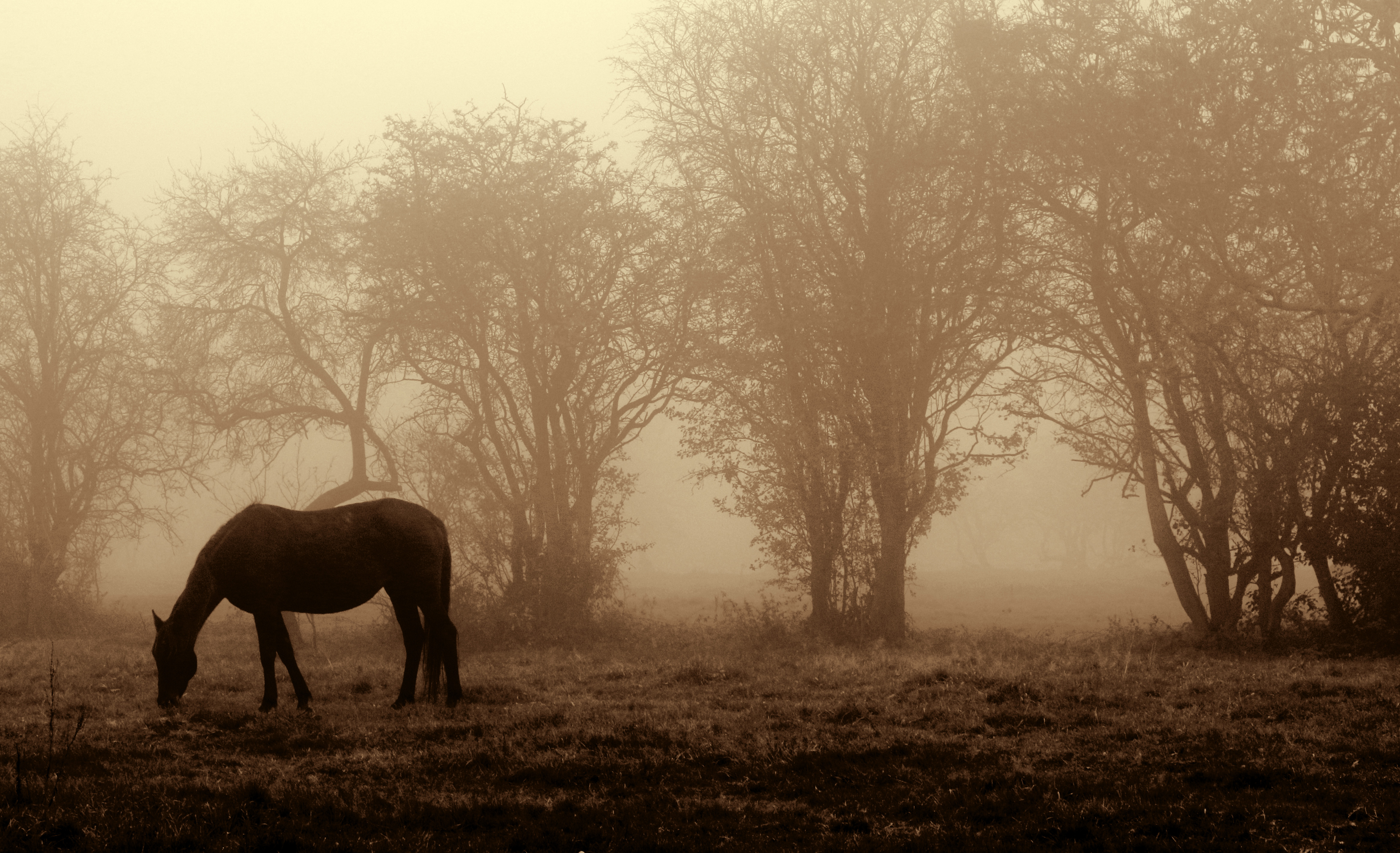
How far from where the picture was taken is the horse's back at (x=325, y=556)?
10.7 meters

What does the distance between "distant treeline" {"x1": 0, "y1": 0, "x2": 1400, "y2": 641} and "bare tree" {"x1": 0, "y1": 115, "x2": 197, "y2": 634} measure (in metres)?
0.10

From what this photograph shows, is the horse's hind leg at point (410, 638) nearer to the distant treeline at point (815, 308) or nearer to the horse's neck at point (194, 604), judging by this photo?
the horse's neck at point (194, 604)

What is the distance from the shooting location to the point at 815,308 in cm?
1866

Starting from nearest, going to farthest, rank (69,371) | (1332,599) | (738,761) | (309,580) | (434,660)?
(738,761) < (309,580) < (434,660) < (1332,599) < (69,371)

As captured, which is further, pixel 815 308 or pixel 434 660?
pixel 815 308

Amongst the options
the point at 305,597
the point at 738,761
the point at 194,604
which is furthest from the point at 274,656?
the point at 738,761

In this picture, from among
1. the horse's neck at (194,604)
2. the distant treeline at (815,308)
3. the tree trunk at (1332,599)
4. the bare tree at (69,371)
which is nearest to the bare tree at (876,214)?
the distant treeline at (815,308)

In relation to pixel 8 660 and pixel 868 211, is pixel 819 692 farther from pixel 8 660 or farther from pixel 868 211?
pixel 8 660

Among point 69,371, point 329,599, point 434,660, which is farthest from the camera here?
point 69,371

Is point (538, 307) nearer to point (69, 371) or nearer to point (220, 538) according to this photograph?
point (220, 538)

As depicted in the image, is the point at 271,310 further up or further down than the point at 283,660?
further up

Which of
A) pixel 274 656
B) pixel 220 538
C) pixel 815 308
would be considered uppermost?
pixel 815 308

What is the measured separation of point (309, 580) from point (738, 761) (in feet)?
17.8

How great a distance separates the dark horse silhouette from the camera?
35.0 ft
